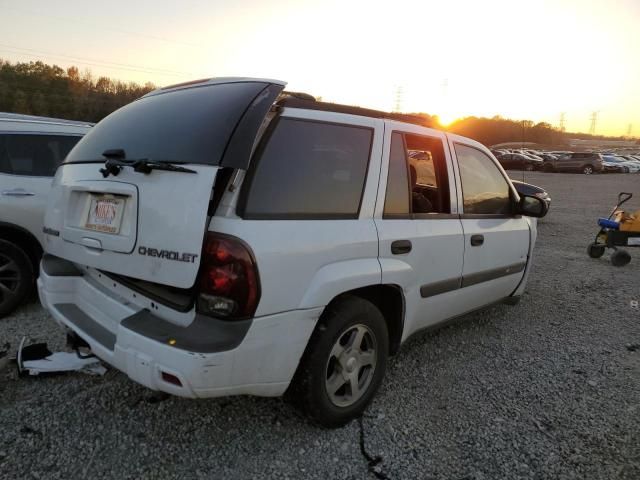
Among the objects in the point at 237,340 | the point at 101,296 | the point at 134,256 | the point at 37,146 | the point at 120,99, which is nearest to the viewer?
the point at 237,340

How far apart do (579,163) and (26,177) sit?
138ft

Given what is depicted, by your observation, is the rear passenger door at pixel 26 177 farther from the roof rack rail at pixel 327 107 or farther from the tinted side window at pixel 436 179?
the tinted side window at pixel 436 179

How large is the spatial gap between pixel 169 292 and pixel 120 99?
67.4 metres

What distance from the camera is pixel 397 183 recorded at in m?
2.91

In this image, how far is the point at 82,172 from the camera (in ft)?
8.66

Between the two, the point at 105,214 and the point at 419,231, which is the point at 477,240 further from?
the point at 105,214

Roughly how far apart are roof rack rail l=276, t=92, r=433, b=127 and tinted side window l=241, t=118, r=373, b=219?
0.10m

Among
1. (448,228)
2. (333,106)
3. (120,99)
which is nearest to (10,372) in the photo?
(333,106)

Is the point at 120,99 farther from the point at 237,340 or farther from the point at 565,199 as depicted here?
the point at 237,340

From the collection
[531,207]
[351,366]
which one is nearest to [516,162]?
[531,207]

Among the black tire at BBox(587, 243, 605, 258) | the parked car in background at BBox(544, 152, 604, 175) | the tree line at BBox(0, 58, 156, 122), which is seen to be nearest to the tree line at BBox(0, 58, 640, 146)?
the tree line at BBox(0, 58, 156, 122)

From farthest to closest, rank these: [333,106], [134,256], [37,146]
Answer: [37,146] < [333,106] < [134,256]

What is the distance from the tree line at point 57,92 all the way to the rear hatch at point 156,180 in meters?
54.1

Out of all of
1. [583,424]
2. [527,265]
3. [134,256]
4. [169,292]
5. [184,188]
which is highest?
[184,188]
